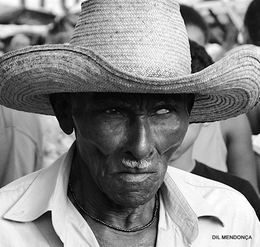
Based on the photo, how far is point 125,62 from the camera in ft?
5.69

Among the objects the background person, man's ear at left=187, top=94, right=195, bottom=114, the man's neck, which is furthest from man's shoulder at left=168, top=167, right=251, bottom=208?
the background person

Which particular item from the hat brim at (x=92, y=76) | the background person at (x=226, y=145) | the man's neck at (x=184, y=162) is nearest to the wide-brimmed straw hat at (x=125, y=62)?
the hat brim at (x=92, y=76)

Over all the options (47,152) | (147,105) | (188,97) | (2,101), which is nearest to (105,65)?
(147,105)

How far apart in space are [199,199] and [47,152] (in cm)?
168

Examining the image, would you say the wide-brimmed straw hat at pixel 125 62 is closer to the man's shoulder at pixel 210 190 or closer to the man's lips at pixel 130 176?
the man's lips at pixel 130 176

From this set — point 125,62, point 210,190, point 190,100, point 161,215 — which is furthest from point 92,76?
point 210,190

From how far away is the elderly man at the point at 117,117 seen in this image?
5.41 ft

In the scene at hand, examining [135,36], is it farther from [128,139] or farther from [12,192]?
[12,192]

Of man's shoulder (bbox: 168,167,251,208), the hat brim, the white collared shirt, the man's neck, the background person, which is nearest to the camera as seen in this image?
the hat brim

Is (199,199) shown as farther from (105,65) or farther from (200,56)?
(200,56)

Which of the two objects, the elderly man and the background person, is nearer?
the elderly man

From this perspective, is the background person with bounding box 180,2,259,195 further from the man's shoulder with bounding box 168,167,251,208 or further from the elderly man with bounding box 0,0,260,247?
the elderly man with bounding box 0,0,260,247

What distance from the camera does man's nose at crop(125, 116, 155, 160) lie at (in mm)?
1660

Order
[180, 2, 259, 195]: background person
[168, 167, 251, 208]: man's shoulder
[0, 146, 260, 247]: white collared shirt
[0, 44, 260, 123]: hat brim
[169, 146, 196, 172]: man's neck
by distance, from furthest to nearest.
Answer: [180, 2, 259, 195]: background person < [169, 146, 196, 172]: man's neck < [168, 167, 251, 208]: man's shoulder < [0, 146, 260, 247]: white collared shirt < [0, 44, 260, 123]: hat brim
